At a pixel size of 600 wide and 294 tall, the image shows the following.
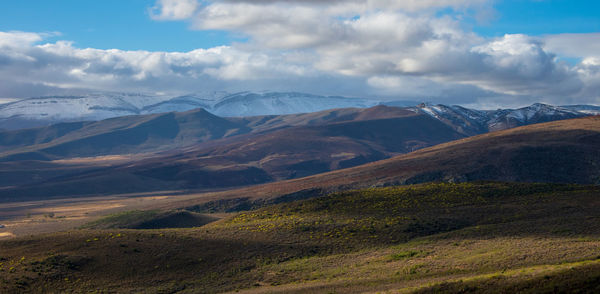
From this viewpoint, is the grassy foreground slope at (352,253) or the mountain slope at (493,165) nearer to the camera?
the grassy foreground slope at (352,253)

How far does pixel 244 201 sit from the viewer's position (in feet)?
383

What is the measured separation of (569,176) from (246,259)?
8776 cm

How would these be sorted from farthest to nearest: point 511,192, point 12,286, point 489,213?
1. point 511,192
2. point 489,213
3. point 12,286

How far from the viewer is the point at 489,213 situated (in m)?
54.4

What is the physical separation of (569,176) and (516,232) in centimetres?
7307

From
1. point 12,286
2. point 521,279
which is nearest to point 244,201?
point 12,286

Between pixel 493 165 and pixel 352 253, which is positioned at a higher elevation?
pixel 352 253

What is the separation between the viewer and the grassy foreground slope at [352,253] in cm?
3052

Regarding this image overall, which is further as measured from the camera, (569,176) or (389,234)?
(569,176)

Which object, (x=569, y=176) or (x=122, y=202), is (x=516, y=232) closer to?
(x=569, y=176)

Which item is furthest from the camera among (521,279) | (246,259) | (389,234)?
(389,234)

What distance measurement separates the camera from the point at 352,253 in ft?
143

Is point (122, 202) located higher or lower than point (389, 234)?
lower

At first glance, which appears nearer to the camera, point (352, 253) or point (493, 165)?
point (352, 253)
